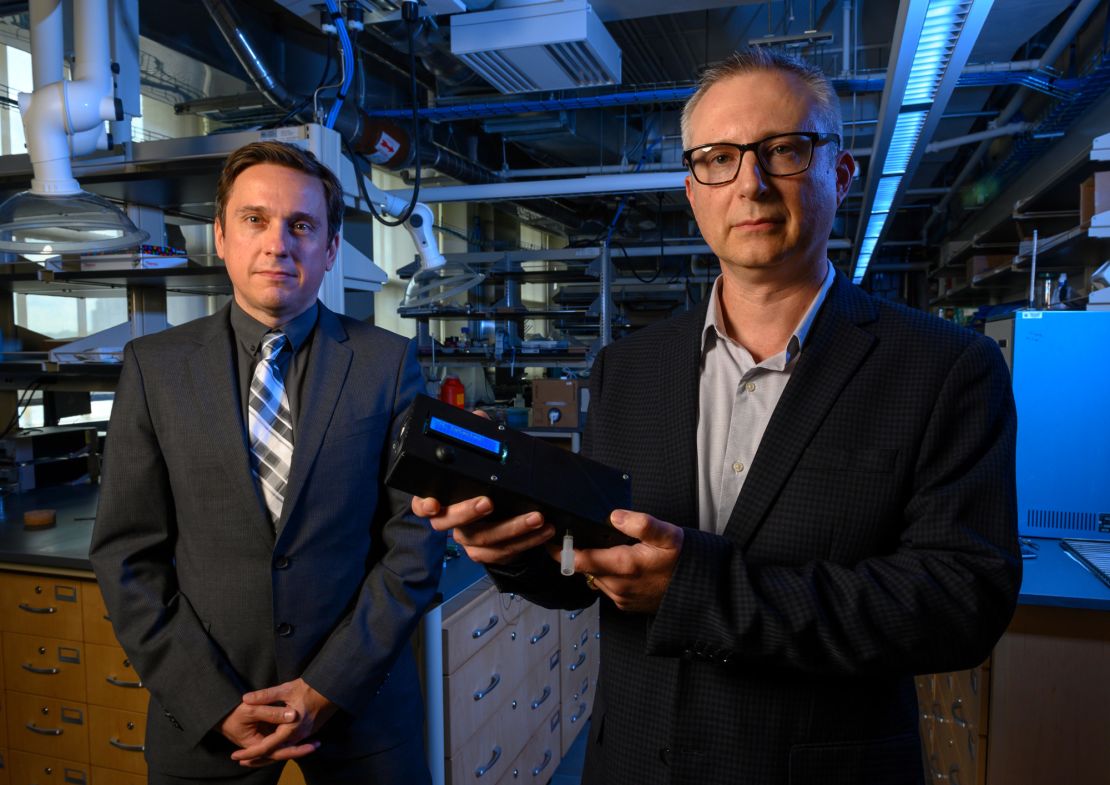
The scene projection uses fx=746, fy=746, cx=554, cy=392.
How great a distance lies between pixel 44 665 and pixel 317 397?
5.04 ft

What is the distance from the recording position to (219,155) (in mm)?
2354

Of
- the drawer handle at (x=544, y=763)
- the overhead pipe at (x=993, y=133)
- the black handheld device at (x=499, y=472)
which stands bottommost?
the drawer handle at (x=544, y=763)

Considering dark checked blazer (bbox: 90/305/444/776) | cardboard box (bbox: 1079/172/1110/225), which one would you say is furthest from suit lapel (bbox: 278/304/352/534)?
cardboard box (bbox: 1079/172/1110/225)

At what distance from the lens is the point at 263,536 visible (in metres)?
1.40

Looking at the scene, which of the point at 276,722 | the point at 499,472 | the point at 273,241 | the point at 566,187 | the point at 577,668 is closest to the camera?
the point at 499,472

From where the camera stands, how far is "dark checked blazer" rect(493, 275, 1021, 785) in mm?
846

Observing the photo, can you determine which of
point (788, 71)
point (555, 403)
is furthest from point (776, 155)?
point (555, 403)

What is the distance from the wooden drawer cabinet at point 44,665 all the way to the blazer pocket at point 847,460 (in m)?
2.23

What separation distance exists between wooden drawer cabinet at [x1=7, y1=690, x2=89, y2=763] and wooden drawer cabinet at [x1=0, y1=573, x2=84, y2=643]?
215mm

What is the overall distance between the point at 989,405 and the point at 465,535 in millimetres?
656

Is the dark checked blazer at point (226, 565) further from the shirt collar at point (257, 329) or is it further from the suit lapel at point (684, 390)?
the suit lapel at point (684, 390)

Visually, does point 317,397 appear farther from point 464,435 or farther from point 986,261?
point 986,261

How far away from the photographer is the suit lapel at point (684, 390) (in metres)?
1.02

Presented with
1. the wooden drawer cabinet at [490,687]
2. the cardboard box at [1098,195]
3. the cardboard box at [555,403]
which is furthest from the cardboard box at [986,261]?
the wooden drawer cabinet at [490,687]
